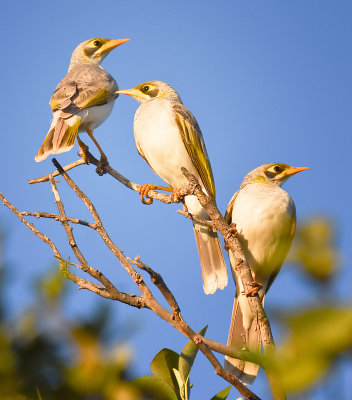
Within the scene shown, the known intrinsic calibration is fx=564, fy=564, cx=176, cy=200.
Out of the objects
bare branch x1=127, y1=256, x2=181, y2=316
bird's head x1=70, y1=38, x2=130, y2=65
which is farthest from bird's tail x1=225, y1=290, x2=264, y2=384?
bird's head x1=70, y1=38, x2=130, y2=65

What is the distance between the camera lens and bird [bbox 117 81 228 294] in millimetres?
6551

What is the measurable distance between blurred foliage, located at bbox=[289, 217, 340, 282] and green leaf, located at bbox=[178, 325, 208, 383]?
2.27 meters

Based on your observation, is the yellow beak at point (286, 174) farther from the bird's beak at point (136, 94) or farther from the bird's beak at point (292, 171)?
the bird's beak at point (136, 94)

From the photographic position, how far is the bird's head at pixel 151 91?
768 cm

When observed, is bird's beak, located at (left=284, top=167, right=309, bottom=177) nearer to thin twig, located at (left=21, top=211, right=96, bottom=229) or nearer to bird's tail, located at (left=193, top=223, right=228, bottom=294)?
bird's tail, located at (left=193, top=223, right=228, bottom=294)

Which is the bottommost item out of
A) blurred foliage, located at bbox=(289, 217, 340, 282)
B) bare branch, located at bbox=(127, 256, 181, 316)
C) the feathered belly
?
blurred foliage, located at bbox=(289, 217, 340, 282)

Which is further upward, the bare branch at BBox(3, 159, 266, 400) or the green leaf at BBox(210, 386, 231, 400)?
the bare branch at BBox(3, 159, 266, 400)

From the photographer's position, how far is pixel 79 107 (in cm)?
727

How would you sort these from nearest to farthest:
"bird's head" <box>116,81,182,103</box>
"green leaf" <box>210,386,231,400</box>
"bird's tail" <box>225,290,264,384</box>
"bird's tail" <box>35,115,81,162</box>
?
"green leaf" <box>210,386,231,400</box>, "bird's tail" <box>225,290,264,384</box>, "bird's tail" <box>35,115,81,162</box>, "bird's head" <box>116,81,182,103</box>

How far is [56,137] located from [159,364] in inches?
166

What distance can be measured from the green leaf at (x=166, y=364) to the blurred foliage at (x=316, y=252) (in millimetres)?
2356

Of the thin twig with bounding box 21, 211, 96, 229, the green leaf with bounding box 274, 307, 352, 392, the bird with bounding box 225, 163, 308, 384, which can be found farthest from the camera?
the bird with bounding box 225, 163, 308, 384

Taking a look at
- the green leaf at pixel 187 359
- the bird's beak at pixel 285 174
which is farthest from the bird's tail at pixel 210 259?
the green leaf at pixel 187 359

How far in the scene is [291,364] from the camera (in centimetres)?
62
